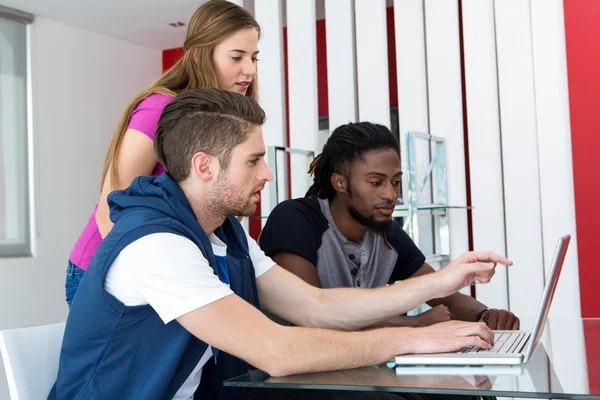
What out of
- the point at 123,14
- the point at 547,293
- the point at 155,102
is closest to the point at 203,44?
the point at 155,102

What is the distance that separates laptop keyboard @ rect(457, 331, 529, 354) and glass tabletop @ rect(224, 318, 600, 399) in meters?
0.04

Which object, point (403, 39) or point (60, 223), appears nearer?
point (403, 39)

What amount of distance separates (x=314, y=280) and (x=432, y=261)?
1230 mm

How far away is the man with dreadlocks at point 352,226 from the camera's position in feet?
6.64

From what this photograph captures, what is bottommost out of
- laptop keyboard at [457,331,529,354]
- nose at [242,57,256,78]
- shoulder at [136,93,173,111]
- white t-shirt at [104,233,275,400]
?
laptop keyboard at [457,331,529,354]

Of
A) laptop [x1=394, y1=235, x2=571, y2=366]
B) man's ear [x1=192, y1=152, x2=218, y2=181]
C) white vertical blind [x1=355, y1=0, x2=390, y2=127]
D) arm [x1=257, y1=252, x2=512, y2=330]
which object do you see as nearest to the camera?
laptop [x1=394, y1=235, x2=571, y2=366]

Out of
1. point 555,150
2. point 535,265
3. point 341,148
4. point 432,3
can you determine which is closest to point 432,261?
point 535,265

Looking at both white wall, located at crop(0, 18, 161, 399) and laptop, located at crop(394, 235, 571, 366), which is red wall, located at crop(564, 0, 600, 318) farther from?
white wall, located at crop(0, 18, 161, 399)

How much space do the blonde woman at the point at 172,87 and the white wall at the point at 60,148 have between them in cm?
296

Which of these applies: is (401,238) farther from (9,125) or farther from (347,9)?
(9,125)

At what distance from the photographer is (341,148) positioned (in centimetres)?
230

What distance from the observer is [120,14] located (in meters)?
4.77

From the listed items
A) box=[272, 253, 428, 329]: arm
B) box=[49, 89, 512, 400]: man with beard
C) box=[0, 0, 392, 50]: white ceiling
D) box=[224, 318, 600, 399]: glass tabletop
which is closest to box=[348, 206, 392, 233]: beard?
box=[272, 253, 428, 329]: arm

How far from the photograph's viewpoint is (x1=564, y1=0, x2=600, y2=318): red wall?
3.64 m
